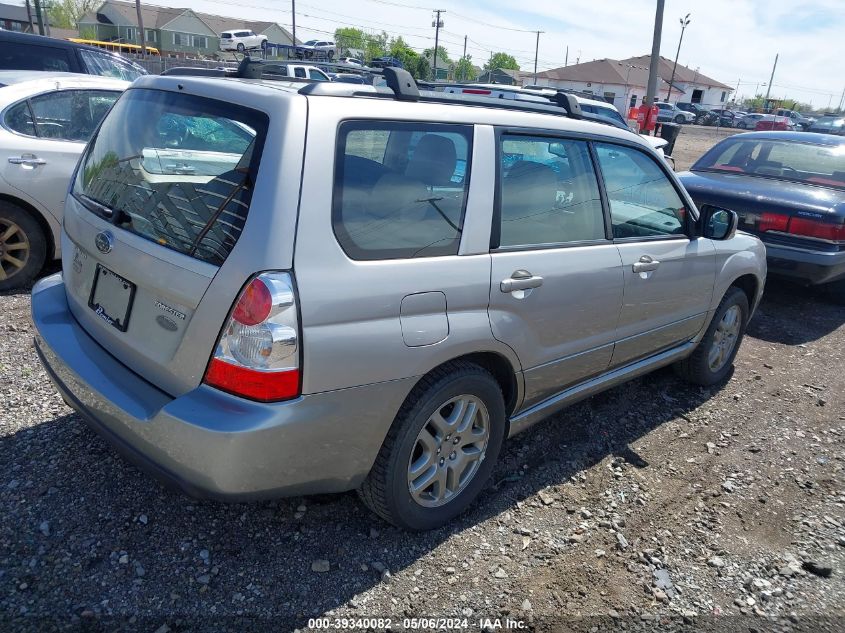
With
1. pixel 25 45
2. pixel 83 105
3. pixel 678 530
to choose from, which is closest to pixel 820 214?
pixel 678 530

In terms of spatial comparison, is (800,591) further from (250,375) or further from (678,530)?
(250,375)

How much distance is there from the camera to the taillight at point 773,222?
6277mm

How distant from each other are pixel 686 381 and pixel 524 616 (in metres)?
2.81

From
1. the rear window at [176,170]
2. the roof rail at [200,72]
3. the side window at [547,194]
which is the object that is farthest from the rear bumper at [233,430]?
the roof rail at [200,72]

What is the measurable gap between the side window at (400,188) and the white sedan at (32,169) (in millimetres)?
3681

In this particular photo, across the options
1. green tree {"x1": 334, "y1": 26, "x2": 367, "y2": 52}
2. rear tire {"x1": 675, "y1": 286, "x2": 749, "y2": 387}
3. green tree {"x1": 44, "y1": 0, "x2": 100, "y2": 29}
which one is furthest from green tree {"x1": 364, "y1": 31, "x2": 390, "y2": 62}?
rear tire {"x1": 675, "y1": 286, "x2": 749, "y2": 387}

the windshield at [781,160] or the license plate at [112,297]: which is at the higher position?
the windshield at [781,160]

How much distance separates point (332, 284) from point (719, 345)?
137 inches

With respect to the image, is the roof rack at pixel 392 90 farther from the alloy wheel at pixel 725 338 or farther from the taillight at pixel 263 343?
the alloy wheel at pixel 725 338

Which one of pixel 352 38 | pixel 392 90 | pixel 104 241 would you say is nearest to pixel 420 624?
pixel 104 241

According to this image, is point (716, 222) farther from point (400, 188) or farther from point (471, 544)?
point (471, 544)

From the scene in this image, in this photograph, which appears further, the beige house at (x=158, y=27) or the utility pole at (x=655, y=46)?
the beige house at (x=158, y=27)

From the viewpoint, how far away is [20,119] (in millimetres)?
5207

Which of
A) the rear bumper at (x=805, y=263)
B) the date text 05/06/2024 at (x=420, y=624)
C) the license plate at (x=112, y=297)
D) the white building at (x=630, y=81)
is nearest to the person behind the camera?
the date text 05/06/2024 at (x=420, y=624)
